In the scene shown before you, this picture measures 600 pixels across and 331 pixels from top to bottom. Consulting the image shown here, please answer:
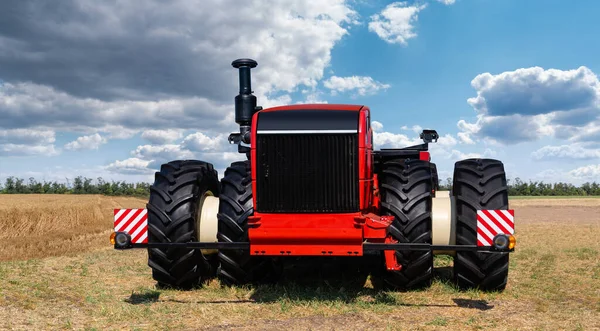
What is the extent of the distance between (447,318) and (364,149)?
2.38m

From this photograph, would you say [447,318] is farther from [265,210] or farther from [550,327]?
[265,210]

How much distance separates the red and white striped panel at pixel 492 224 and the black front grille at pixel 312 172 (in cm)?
173

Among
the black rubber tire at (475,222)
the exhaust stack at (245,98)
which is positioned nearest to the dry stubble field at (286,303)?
the black rubber tire at (475,222)

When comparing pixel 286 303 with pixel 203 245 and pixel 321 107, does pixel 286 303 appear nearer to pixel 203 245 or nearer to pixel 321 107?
pixel 203 245

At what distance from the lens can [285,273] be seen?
9.79 metres

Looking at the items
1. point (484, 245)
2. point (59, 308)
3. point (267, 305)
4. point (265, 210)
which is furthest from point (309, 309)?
point (59, 308)

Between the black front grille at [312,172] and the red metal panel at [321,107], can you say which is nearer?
the black front grille at [312,172]

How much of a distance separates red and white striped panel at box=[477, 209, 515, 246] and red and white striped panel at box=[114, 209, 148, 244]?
15.5 feet

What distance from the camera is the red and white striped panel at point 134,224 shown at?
789 cm

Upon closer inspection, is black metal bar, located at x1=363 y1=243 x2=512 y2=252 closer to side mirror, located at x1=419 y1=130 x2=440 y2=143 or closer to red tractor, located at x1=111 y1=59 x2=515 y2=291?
red tractor, located at x1=111 y1=59 x2=515 y2=291

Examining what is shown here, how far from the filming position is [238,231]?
7.78 m

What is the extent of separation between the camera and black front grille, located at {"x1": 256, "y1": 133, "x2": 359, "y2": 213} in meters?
7.14

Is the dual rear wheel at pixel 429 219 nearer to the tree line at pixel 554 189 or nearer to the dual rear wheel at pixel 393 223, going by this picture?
the dual rear wheel at pixel 393 223

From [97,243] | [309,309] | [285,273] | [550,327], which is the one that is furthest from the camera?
[97,243]
